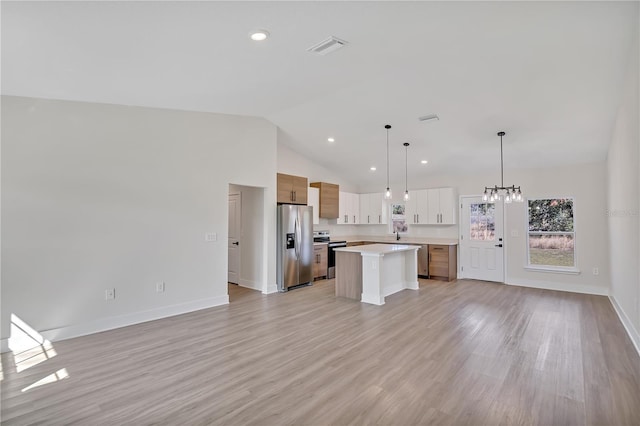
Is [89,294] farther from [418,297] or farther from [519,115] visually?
[519,115]

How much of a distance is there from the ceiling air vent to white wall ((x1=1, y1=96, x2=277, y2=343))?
7.93 feet

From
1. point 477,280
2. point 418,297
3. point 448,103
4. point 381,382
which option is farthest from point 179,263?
point 477,280

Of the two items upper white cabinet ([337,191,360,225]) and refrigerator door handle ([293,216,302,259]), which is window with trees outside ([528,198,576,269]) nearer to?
upper white cabinet ([337,191,360,225])

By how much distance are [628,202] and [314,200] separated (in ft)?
17.5

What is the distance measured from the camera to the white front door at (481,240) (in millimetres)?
7102

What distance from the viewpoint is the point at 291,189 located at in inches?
261

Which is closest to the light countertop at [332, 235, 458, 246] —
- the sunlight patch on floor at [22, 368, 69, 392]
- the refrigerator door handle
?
the refrigerator door handle

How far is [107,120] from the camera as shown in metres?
4.06

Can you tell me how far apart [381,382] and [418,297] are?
127 inches

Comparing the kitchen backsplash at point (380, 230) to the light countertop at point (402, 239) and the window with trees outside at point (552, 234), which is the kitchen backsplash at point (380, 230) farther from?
the window with trees outside at point (552, 234)

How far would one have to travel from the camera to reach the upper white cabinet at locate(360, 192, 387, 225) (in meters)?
8.68

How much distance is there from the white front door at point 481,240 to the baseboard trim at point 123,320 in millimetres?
5463

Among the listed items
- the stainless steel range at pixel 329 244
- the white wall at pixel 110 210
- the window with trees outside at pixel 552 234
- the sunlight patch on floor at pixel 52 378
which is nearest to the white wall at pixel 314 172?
the stainless steel range at pixel 329 244

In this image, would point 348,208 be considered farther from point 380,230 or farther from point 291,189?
point 291,189
